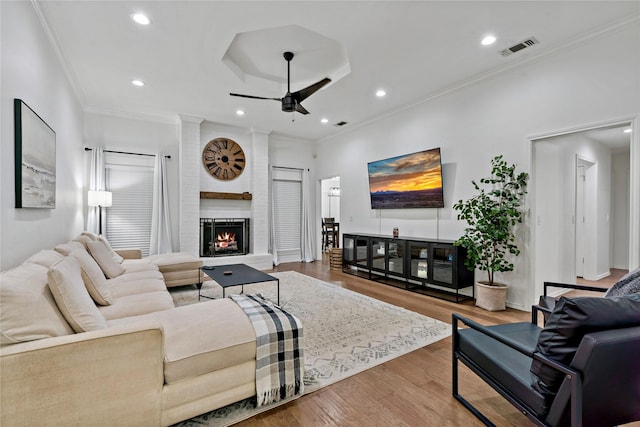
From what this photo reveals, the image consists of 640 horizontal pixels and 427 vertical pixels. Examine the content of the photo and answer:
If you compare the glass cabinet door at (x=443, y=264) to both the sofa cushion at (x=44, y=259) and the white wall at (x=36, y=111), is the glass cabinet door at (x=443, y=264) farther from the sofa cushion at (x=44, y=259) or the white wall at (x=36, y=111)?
the white wall at (x=36, y=111)

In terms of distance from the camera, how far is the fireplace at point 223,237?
622 cm

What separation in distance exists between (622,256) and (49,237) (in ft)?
31.9

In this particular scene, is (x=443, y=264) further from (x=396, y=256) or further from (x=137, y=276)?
(x=137, y=276)

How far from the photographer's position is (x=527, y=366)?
156cm

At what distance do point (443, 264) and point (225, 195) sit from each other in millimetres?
4522

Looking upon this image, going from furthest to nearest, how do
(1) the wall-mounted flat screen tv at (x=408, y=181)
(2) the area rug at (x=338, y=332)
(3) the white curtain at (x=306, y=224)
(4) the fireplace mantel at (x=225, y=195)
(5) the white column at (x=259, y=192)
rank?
(3) the white curtain at (x=306, y=224), (5) the white column at (x=259, y=192), (4) the fireplace mantel at (x=225, y=195), (1) the wall-mounted flat screen tv at (x=408, y=181), (2) the area rug at (x=338, y=332)

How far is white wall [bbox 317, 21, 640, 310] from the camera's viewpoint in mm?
2939

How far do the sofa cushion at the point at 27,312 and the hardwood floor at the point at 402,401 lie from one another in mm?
1144

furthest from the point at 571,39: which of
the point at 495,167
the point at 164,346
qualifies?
the point at 164,346

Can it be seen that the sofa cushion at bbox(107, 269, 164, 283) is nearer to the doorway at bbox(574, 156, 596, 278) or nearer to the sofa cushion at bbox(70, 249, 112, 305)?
the sofa cushion at bbox(70, 249, 112, 305)

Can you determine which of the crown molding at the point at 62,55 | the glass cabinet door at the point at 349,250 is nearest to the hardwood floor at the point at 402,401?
the glass cabinet door at the point at 349,250

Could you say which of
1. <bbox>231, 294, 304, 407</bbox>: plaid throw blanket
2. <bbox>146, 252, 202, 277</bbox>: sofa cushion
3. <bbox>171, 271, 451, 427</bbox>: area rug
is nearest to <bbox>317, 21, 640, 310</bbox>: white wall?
<bbox>171, 271, 451, 427</bbox>: area rug

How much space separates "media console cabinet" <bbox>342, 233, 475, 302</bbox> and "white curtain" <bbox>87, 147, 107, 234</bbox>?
4630mm

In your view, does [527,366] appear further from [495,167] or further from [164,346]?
[495,167]
